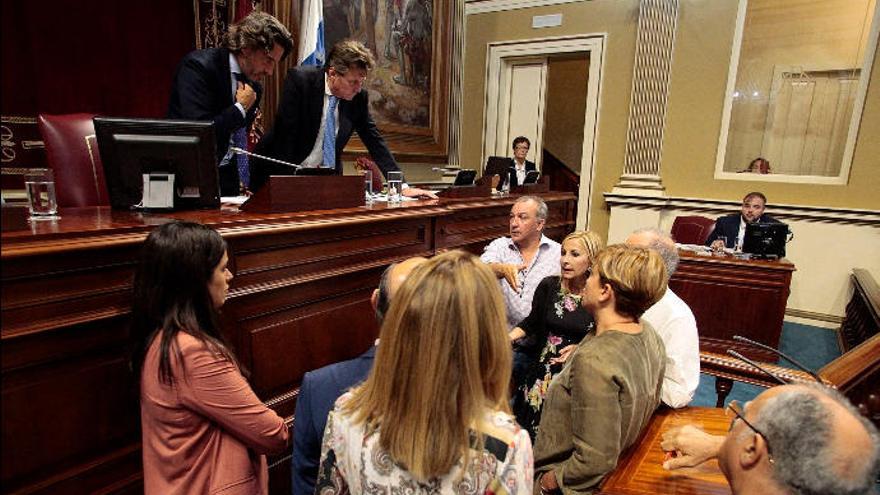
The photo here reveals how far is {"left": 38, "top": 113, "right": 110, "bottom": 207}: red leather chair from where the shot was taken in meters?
2.50

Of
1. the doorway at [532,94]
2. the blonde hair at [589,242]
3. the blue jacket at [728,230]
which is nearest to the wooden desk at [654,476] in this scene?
the blonde hair at [589,242]

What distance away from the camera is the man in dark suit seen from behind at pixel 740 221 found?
179 inches

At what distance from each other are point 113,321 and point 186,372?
0.37 m

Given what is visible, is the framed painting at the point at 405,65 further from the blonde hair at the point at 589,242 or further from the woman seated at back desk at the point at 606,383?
the woman seated at back desk at the point at 606,383

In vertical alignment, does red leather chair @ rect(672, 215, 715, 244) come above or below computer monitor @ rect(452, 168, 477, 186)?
below

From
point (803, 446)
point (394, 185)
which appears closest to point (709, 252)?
point (394, 185)

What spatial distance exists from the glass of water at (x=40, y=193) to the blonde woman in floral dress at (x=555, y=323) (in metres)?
1.92

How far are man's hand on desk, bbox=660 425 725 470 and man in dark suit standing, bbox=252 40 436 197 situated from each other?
6.61 ft

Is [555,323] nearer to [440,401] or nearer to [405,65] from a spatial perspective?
[440,401]

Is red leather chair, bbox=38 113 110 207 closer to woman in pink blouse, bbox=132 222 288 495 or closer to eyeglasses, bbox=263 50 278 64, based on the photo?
eyeglasses, bbox=263 50 278 64

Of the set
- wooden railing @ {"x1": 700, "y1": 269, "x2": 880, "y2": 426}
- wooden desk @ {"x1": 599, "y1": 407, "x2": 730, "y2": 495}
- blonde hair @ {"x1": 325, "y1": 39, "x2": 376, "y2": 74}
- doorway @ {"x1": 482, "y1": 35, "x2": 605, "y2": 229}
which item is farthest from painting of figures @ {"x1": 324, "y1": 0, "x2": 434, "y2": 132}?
wooden desk @ {"x1": 599, "y1": 407, "x2": 730, "y2": 495}

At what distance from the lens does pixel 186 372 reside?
1.28 metres

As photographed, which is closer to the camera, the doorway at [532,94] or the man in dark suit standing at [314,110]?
the man in dark suit standing at [314,110]

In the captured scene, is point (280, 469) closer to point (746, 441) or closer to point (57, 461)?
point (57, 461)
